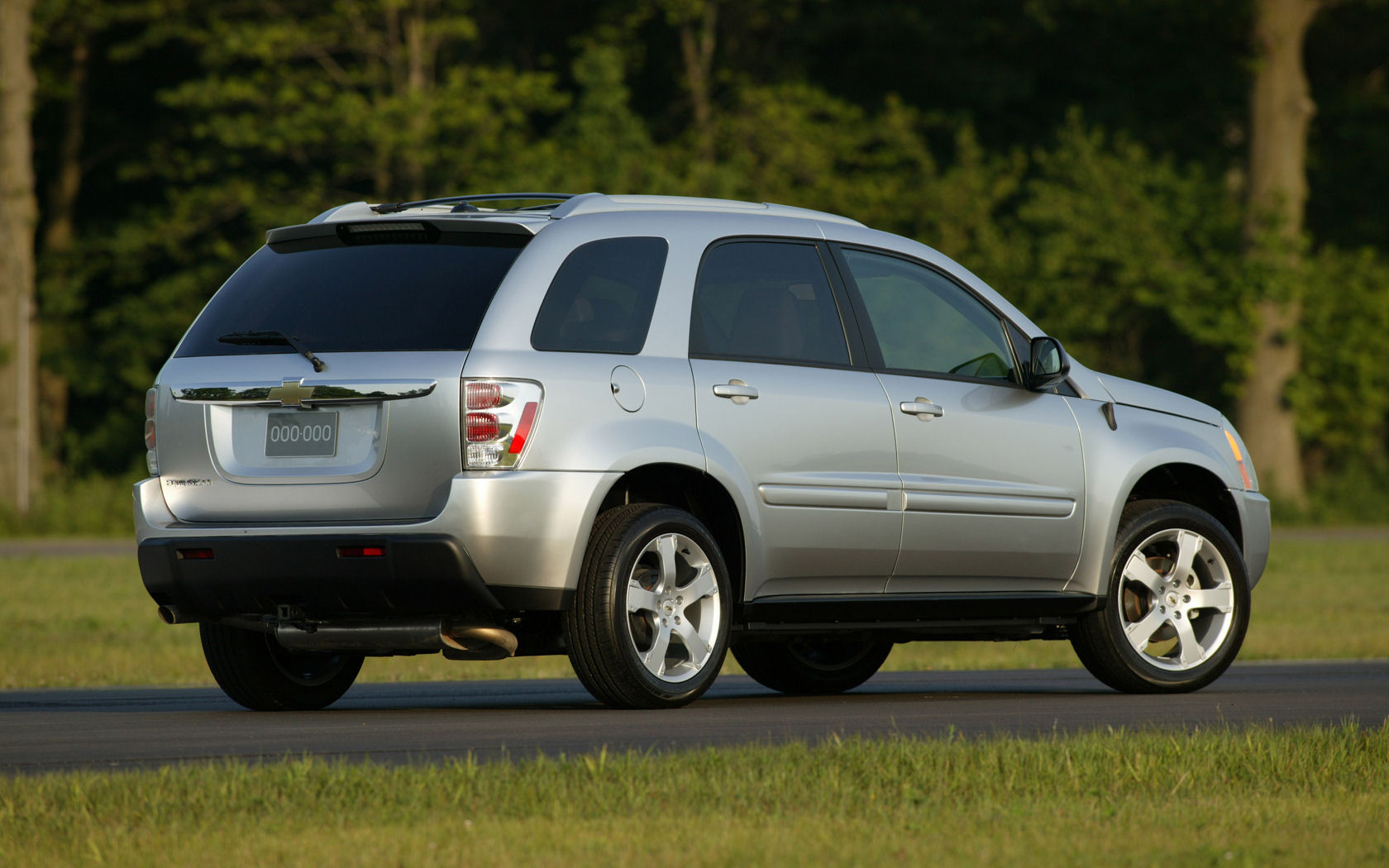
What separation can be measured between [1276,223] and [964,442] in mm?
26433

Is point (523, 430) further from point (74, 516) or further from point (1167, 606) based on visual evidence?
point (74, 516)

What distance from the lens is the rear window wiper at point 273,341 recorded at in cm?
762

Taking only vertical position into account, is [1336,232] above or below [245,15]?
below

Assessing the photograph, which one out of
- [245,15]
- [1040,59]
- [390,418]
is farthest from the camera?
[1040,59]

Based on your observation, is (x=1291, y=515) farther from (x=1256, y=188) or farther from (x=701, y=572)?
(x=701, y=572)

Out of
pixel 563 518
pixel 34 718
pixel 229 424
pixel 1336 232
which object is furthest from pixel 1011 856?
pixel 1336 232

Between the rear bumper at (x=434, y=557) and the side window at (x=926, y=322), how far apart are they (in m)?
1.76

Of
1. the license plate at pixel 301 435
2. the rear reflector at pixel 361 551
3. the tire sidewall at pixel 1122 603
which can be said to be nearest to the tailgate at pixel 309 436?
the license plate at pixel 301 435

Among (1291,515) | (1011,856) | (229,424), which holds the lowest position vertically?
(1291,515)

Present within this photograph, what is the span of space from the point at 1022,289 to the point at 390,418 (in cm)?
3293

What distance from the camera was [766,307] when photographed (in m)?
8.52

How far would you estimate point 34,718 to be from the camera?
8.20 m

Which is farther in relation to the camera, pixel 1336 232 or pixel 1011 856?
pixel 1336 232

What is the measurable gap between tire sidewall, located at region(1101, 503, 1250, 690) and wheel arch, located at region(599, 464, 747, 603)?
1.92 metres
